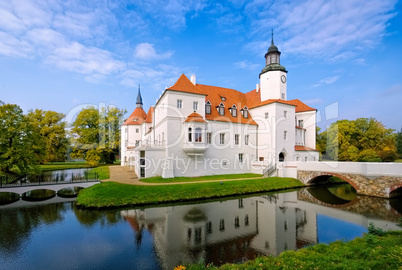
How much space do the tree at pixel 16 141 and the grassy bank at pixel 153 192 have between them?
6.58 metres

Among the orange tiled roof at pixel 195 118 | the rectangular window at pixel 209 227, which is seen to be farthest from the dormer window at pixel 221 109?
the rectangular window at pixel 209 227

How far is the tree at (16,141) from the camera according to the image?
1740 centimetres

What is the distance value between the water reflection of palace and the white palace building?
725 centimetres

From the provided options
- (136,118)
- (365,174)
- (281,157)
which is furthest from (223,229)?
(136,118)

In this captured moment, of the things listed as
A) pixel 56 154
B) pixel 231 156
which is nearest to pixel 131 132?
pixel 56 154

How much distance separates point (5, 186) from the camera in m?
15.2

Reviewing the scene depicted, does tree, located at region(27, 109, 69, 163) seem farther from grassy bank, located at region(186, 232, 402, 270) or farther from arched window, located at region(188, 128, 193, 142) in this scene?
grassy bank, located at region(186, 232, 402, 270)

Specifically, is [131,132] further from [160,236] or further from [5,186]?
[160,236]

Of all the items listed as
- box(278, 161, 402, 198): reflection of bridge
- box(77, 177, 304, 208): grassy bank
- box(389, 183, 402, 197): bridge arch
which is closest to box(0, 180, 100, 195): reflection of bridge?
box(77, 177, 304, 208): grassy bank

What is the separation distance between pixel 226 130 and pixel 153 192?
12013mm

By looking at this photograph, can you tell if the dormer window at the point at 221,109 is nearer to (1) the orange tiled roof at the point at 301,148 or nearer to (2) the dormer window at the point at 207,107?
(2) the dormer window at the point at 207,107

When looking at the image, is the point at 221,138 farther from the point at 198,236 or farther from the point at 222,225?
the point at 198,236

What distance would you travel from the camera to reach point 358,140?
34844 mm

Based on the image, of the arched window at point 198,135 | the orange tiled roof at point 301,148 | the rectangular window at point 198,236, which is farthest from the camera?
the orange tiled roof at point 301,148
